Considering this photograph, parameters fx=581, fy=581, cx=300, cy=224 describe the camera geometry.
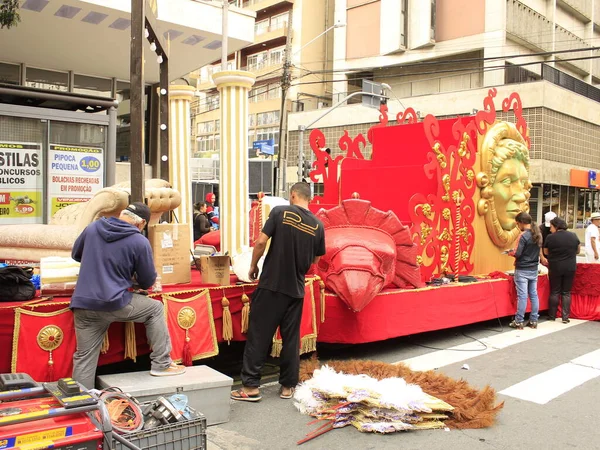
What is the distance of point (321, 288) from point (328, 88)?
3767 cm

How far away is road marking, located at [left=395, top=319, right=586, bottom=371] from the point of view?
6.58 metres

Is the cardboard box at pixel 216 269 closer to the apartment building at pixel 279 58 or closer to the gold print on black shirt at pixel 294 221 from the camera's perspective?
the gold print on black shirt at pixel 294 221

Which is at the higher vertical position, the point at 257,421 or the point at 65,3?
the point at 65,3

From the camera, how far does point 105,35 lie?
38.0 feet

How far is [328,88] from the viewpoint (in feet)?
139

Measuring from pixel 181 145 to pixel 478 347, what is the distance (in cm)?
571

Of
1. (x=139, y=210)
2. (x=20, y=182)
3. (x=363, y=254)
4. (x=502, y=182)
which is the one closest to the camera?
(x=139, y=210)

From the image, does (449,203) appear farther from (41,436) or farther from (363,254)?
(41,436)

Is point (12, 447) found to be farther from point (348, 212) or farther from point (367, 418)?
point (348, 212)

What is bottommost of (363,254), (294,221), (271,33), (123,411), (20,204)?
(123,411)

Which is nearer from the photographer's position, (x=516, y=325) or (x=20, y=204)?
(x=20, y=204)

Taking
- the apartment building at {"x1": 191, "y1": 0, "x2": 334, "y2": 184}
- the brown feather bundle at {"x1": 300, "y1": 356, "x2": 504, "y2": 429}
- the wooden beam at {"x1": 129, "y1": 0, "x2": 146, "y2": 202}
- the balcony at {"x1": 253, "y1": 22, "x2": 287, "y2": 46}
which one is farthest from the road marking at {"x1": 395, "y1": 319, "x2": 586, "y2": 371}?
the balcony at {"x1": 253, "y1": 22, "x2": 287, "y2": 46}

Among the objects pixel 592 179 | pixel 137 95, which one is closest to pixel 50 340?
pixel 137 95

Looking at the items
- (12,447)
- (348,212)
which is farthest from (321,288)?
(12,447)
